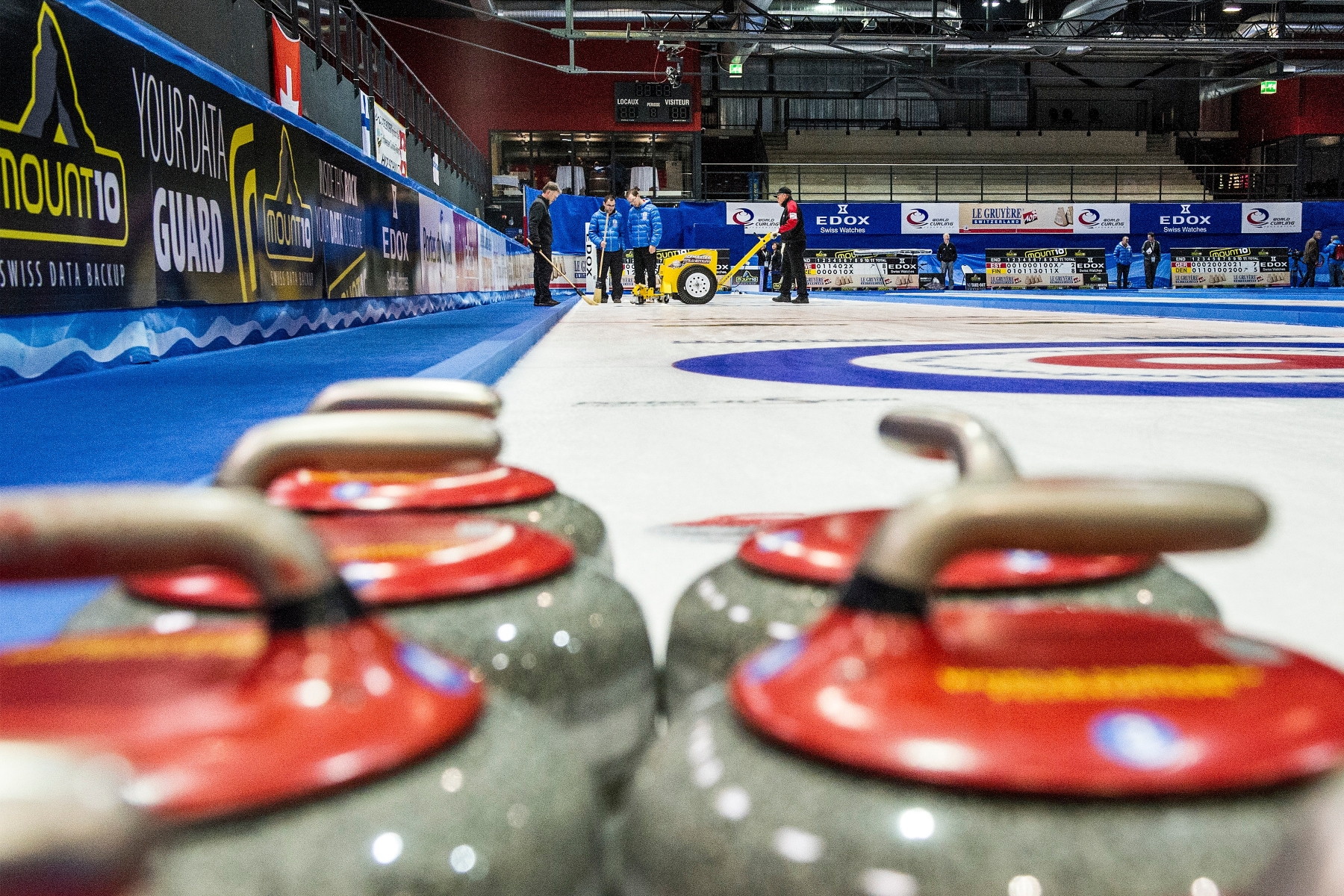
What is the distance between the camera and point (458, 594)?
1.89 feet

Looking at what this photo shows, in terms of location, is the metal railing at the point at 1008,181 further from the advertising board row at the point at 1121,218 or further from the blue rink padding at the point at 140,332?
the blue rink padding at the point at 140,332

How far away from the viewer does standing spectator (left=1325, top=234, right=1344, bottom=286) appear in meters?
26.5

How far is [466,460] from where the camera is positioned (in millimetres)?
686

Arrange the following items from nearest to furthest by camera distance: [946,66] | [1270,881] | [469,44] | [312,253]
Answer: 1. [1270,881]
2. [312,253]
3. [469,44]
4. [946,66]

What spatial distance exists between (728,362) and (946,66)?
31.0 metres

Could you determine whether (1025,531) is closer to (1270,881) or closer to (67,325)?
(1270,881)

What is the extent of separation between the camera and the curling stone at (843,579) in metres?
0.58

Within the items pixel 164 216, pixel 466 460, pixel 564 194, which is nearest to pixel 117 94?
pixel 164 216

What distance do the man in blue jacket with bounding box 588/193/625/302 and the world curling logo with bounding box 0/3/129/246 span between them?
10326mm

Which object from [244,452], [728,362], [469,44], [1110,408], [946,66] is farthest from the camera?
[946,66]

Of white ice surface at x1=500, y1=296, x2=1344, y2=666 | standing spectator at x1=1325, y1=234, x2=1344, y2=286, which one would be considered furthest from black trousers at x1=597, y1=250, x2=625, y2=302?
standing spectator at x1=1325, y1=234, x2=1344, y2=286

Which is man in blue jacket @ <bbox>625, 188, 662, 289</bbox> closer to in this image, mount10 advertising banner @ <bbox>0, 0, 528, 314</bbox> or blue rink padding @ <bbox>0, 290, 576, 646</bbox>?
mount10 advertising banner @ <bbox>0, 0, 528, 314</bbox>

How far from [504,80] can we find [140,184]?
929 inches

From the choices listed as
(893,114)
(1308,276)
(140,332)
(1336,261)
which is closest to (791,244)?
(140,332)
